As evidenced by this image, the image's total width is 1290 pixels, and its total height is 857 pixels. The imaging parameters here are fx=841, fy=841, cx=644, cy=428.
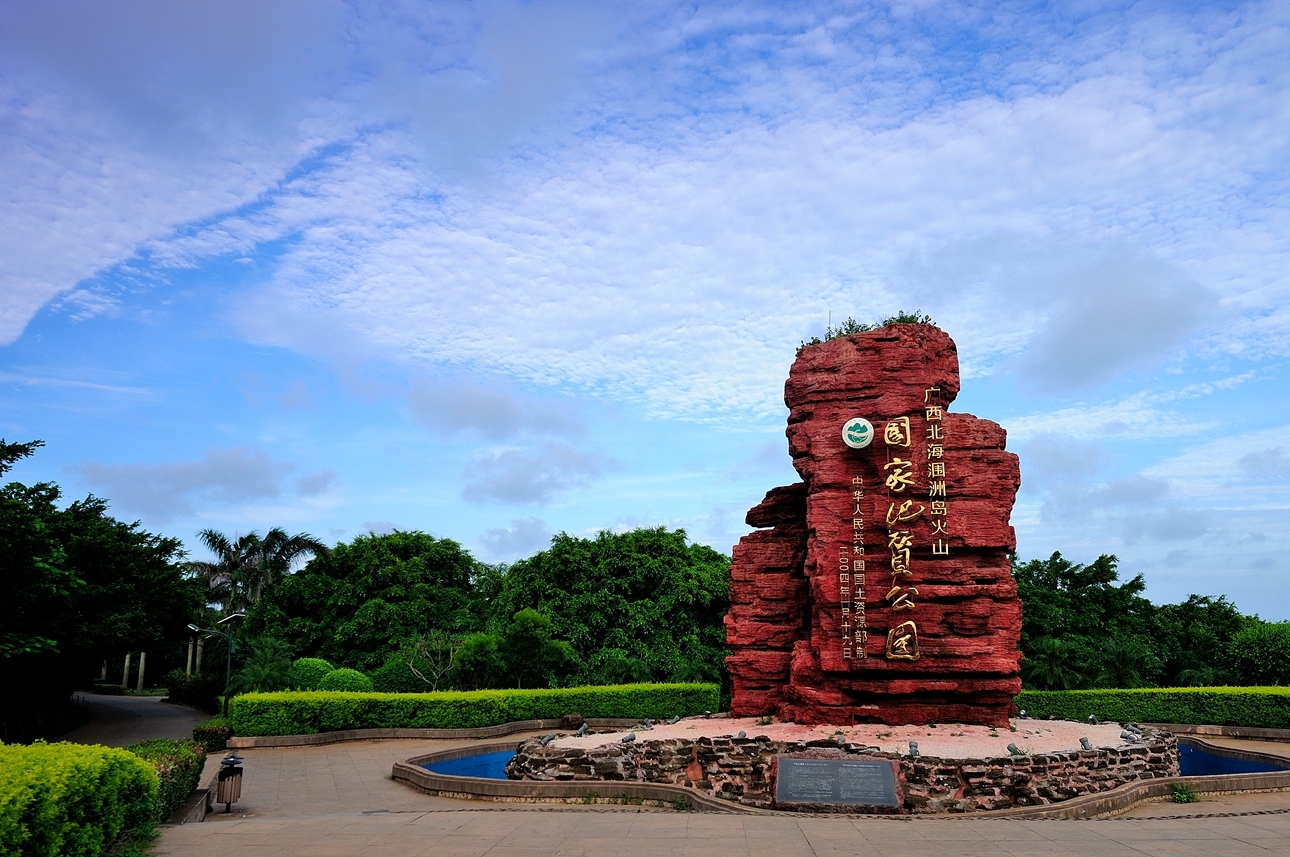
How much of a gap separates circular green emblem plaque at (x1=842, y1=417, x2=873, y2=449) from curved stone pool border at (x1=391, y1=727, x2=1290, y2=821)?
25.9 feet

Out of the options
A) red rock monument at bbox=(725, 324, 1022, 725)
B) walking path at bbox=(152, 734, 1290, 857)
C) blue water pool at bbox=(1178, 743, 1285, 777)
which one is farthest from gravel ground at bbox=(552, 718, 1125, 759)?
walking path at bbox=(152, 734, 1290, 857)

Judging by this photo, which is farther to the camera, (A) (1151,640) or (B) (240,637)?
(B) (240,637)

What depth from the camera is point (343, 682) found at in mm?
25531

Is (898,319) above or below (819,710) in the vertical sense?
above

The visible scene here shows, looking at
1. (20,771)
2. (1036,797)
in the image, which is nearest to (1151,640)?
(1036,797)

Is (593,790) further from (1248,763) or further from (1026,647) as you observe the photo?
(1026,647)

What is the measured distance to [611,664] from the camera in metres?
28.5

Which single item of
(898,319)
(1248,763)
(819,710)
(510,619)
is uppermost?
(898,319)

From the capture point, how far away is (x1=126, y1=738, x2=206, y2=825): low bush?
1003 centimetres

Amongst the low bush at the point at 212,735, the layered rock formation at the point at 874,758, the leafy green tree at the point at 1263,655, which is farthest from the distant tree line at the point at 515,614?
the leafy green tree at the point at 1263,655

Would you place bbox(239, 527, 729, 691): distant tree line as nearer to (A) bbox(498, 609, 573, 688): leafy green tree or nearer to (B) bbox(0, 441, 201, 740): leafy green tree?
(A) bbox(498, 609, 573, 688): leafy green tree

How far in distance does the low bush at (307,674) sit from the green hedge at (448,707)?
113 inches

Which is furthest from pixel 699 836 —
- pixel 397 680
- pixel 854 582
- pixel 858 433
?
pixel 397 680

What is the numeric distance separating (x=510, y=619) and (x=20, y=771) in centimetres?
2468
